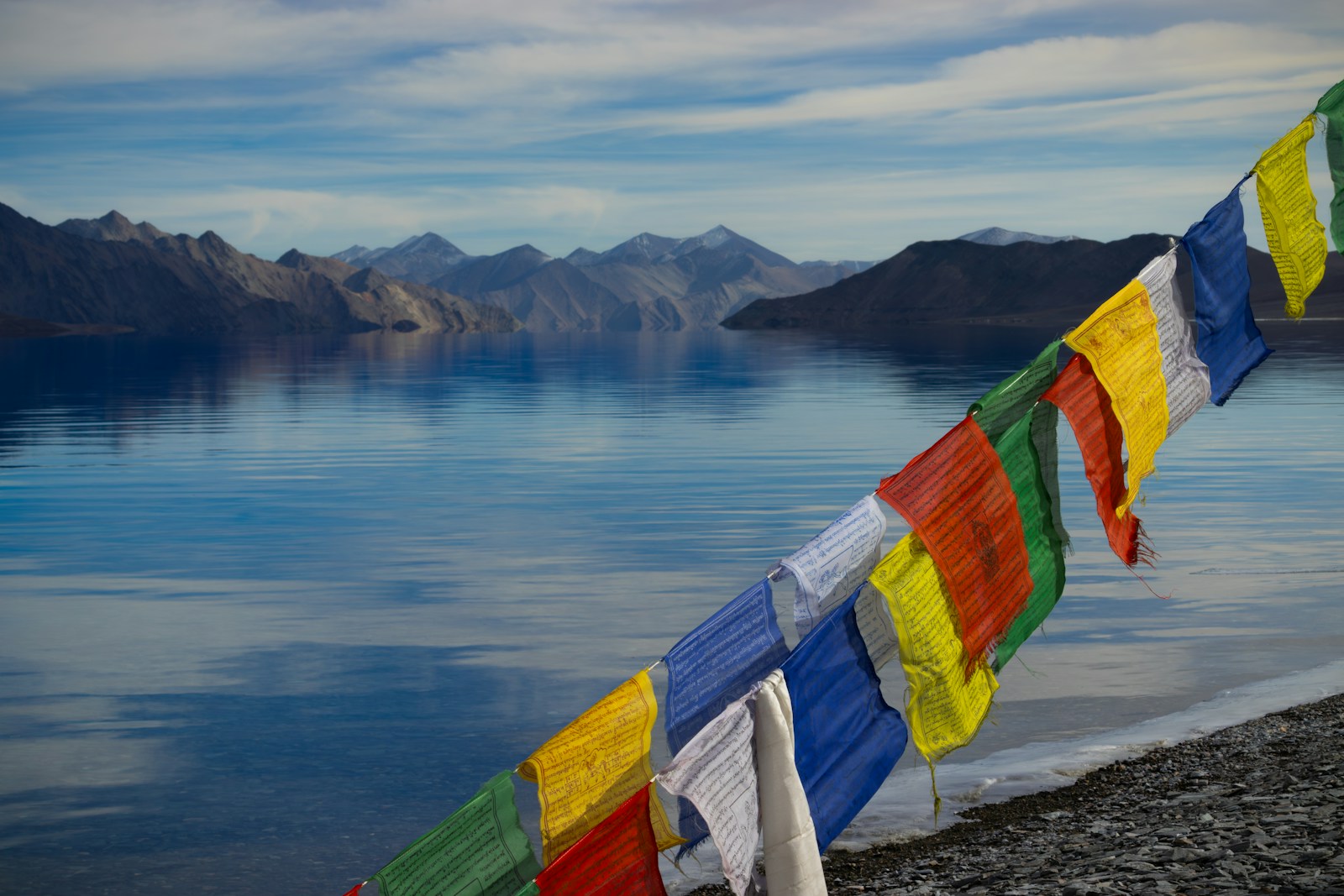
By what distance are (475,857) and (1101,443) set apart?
3536 millimetres

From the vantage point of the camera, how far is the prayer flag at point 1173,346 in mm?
7156

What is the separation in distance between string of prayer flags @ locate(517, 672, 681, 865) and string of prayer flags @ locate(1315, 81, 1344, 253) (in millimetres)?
6211

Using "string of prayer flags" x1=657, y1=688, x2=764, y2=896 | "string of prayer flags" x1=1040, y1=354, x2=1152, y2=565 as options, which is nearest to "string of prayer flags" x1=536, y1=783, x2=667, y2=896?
"string of prayer flags" x1=657, y1=688, x2=764, y2=896

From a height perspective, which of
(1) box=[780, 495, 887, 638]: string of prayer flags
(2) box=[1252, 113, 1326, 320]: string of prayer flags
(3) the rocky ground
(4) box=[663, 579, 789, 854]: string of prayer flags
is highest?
(2) box=[1252, 113, 1326, 320]: string of prayer flags

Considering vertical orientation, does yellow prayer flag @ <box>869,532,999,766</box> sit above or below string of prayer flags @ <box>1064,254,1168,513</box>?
below

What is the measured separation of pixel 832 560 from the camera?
5766mm

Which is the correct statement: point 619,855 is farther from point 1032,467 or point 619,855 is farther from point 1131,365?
point 1131,365

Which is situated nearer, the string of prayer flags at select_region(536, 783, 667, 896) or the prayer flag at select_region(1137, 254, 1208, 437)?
the string of prayer flags at select_region(536, 783, 667, 896)

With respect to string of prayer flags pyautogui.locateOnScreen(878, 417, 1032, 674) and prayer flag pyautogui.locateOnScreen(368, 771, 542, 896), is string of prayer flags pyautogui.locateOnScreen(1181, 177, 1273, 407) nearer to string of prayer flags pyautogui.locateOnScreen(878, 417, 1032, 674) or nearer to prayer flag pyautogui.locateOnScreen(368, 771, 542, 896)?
string of prayer flags pyautogui.locateOnScreen(878, 417, 1032, 674)

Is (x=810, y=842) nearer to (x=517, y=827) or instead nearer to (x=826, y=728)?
(x=826, y=728)

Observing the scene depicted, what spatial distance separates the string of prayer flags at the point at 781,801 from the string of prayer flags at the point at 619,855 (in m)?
0.44

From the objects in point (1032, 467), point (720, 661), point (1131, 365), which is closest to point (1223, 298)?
point (1131, 365)

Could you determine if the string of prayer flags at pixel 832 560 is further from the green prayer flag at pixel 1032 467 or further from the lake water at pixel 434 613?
the lake water at pixel 434 613

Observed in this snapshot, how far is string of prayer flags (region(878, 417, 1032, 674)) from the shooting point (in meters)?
5.67
